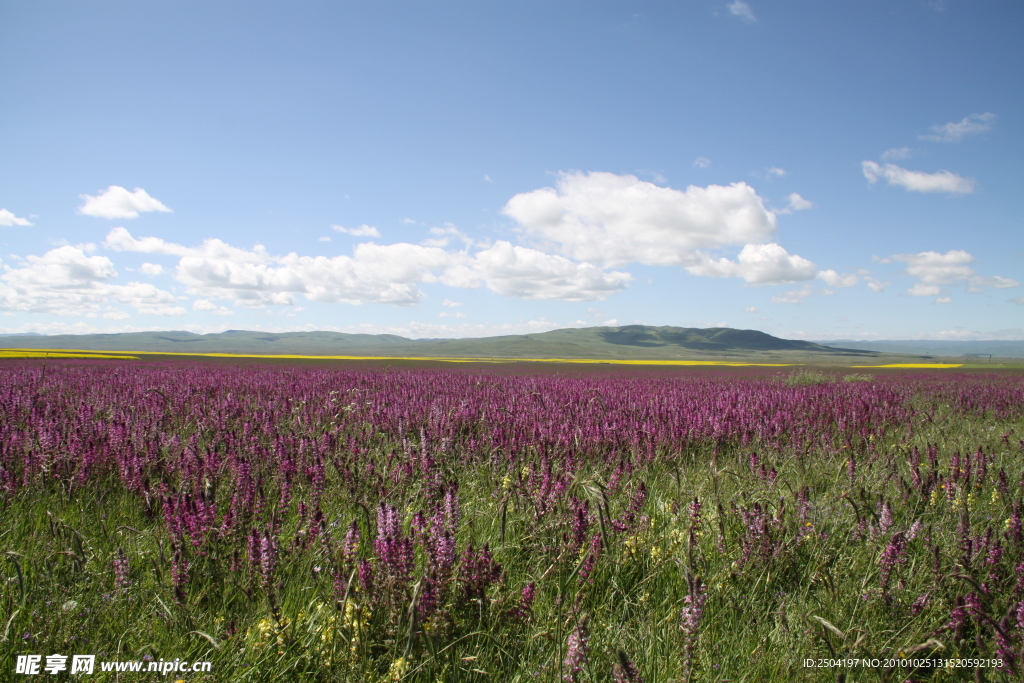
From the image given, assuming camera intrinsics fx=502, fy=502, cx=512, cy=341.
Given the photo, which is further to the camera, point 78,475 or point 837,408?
point 837,408

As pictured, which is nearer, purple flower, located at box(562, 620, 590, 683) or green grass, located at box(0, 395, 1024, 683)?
purple flower, located at box(562, 620, 590, 683)

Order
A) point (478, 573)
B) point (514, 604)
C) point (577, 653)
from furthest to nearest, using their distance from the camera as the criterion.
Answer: point (514, 604), point (478, 573), point (577, 653)

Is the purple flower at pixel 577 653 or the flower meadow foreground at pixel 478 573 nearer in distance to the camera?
the purple flower at pixel 577 653

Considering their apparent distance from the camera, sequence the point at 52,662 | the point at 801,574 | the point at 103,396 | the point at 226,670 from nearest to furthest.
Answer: the point at 52,662
the point at 226,670
the point at 801,574
the point at 103,396

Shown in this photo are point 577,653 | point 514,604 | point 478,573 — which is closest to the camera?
point 577,653

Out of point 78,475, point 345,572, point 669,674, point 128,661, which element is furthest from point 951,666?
point 78,475

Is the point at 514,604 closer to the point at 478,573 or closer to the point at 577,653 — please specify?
the point at 478,573

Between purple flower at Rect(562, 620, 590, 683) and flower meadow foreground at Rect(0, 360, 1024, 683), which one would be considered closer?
purple flower at Rect(562, 620, 590, 683)

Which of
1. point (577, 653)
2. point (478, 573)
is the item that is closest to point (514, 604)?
point (478, 573)

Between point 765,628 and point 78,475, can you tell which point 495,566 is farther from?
point 78,475

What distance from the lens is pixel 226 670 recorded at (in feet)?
6.06

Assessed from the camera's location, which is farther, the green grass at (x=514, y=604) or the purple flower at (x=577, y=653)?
the green grass at (x=514, y=604)

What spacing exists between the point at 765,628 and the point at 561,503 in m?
1.21

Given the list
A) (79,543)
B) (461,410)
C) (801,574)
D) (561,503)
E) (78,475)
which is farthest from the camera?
(461,410)
